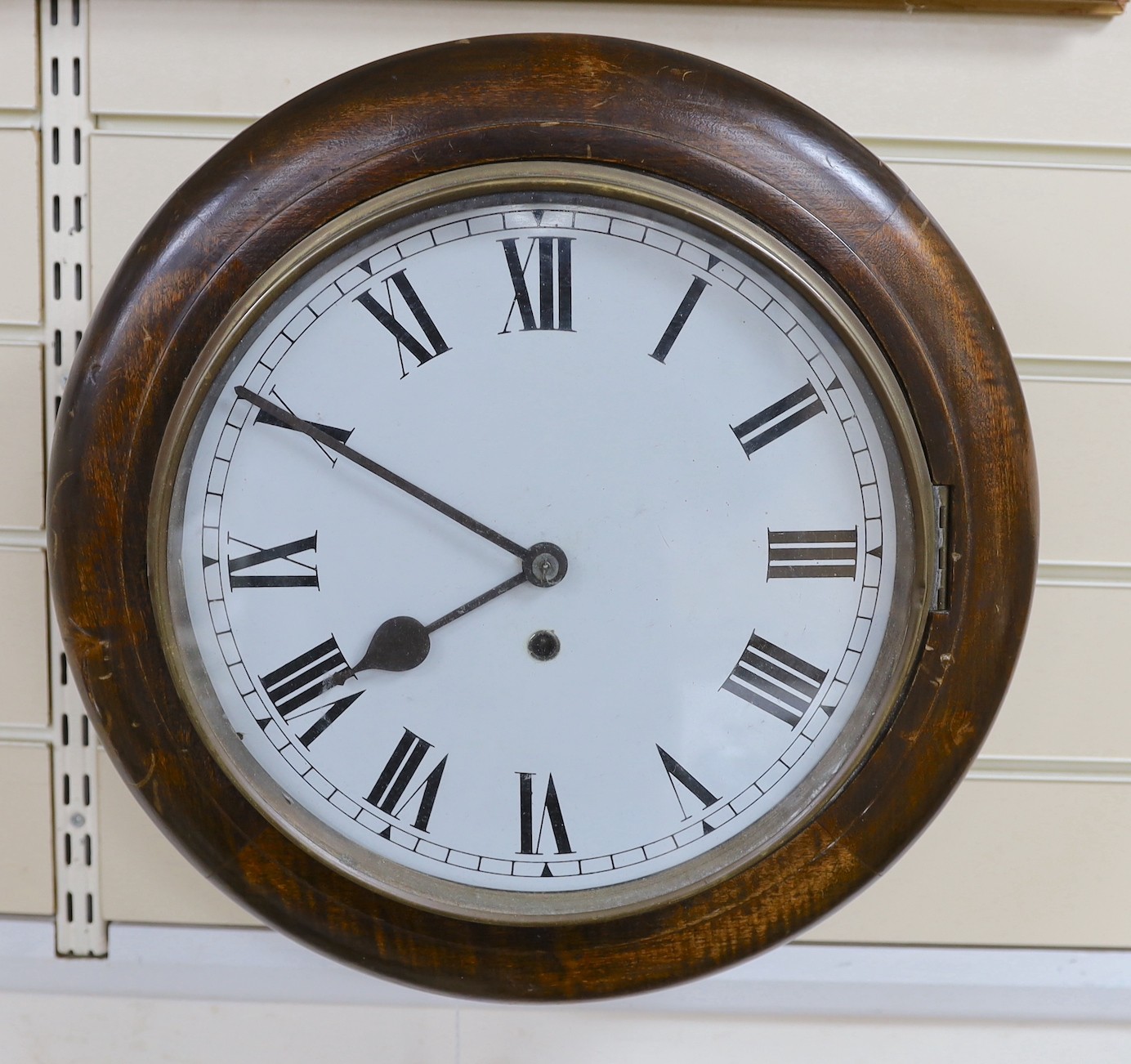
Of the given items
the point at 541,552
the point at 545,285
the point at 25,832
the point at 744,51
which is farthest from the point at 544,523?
the point at 25,832

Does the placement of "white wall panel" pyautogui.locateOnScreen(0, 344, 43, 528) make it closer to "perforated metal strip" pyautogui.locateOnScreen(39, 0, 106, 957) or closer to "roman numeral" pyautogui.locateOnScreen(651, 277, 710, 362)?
"perforated metal strip" pyautogui.locateOnScreen(39, 0, 106, 957)

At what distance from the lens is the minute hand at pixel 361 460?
48 centimetres

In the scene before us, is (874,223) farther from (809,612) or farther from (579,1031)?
(579,1031)

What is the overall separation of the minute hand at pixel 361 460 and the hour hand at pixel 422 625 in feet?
0.07

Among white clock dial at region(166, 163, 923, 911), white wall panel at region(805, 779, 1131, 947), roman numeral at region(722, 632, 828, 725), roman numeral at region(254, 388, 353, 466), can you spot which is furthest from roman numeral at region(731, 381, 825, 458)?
white wall panel at region(805, 779, 1131, 947)

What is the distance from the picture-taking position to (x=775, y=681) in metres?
0.49

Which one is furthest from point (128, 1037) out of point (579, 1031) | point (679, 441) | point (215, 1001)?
point (679, 441)

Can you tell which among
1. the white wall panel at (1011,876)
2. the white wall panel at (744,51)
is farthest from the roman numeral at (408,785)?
the white wall panel at (744,51)

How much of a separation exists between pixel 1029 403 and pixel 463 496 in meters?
0.41

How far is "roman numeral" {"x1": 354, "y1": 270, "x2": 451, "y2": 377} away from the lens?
1.56ft

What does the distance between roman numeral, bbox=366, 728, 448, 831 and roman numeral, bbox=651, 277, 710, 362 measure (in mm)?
253

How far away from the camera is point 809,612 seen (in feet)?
1.60

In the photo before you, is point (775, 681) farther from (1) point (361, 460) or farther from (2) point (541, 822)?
(1) point (361, 460)

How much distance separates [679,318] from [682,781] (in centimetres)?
26
